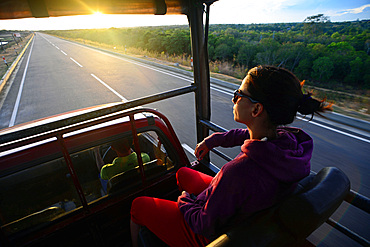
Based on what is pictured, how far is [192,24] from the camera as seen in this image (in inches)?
74.4

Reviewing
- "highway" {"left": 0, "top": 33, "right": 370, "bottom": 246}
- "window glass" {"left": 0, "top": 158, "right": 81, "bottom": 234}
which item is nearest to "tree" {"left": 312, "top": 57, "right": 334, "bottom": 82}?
"highway" {"left": 0, "top": 33, "right": 370, "bottom": 246}

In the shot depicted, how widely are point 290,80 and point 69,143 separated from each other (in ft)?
5.26

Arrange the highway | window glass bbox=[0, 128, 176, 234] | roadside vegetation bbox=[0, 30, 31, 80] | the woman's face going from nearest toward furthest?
the woman's face
window glass bbox=[0, 128, 176, 234]
the highway
roadside vegetation bbox=[0, 30, 31, 80]

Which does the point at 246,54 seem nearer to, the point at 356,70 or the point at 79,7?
the point at 356,70

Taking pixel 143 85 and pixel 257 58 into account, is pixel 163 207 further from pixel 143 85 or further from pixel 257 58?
pixel 257 58

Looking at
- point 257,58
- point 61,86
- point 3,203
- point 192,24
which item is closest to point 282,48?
point 257,58

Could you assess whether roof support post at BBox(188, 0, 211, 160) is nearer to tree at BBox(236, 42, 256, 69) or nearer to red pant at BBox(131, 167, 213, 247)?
red pant at BBox(131, 167, 213, 247)

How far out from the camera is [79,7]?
1.35m

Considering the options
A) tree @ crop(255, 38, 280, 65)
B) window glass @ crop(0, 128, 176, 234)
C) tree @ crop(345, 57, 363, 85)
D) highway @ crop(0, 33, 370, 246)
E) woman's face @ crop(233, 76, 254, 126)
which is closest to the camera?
woman's face @ crop(233, 76, 254, 126)

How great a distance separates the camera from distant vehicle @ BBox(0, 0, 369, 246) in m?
0.89

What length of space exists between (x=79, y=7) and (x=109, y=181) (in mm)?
1429

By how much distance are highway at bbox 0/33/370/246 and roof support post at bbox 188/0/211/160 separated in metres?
0.96

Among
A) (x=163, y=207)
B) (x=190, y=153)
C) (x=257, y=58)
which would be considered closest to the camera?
(x=163, y=207)

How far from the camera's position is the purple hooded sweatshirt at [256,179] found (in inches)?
37.9
